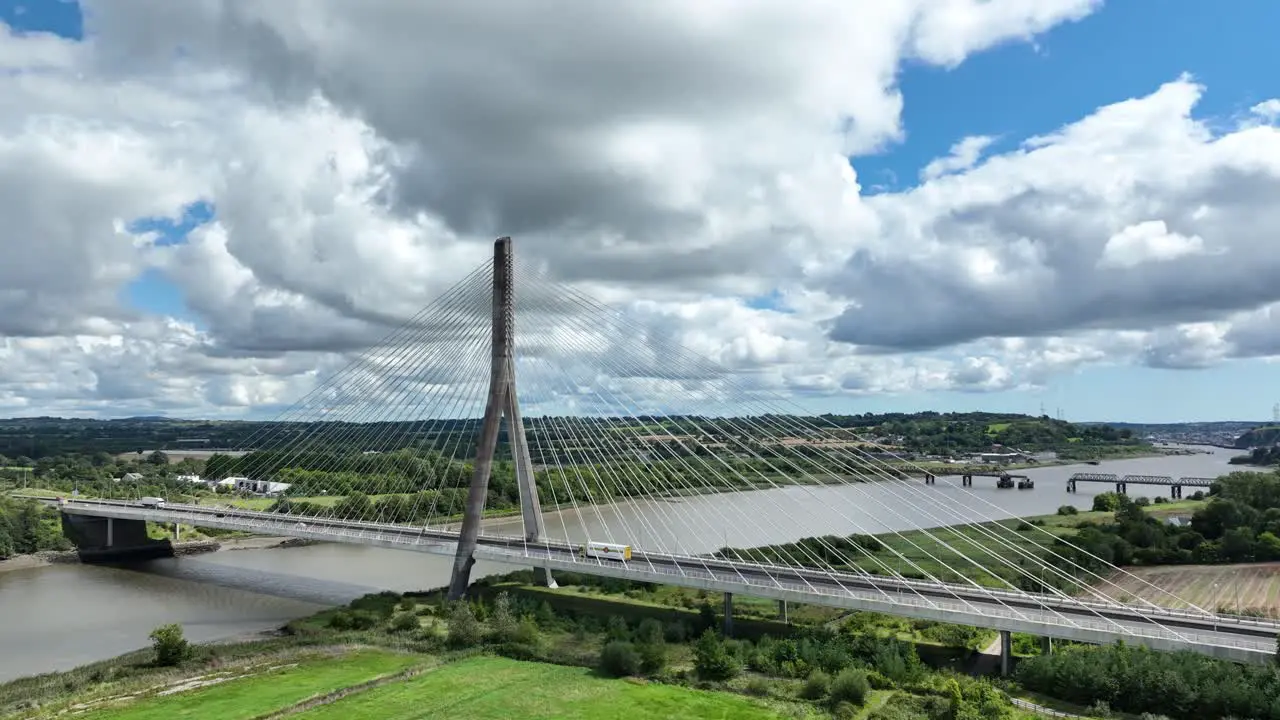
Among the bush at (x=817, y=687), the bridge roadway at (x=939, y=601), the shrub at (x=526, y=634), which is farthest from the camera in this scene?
the shrub at (x=526, y=634)

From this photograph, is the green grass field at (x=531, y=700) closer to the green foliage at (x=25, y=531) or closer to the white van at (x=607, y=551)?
the white van at (x=607, y=551)

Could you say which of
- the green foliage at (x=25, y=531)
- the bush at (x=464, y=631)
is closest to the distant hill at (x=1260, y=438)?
the bush at (x=464, y=631)

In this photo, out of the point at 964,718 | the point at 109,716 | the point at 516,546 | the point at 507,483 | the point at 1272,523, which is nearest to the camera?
the point at 964,718

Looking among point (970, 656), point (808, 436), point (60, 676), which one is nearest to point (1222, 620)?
point (970, 656)

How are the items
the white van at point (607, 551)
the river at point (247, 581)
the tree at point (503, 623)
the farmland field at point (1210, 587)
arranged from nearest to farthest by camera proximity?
the tree at point (503, 623) < the river at point (247, 581) < the white van at point (607, 551) < the farmland field at point (1210, 587)

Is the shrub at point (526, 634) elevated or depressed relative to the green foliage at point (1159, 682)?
depressed

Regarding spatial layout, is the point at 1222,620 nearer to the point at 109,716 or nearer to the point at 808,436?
the point at 808,436
